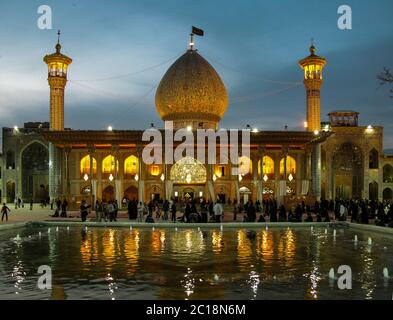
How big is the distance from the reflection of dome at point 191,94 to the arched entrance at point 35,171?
21.1m

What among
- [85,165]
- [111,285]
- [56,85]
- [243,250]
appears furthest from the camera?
[56,85]

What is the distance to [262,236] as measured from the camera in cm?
1886

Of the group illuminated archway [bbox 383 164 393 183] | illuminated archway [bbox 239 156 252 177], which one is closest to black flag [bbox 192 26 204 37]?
illuminated archway [bbox 239 156 252 177]

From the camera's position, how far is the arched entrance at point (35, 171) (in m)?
57.0

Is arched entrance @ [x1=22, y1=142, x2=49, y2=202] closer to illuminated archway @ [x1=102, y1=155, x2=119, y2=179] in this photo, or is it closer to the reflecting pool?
illuminated archway @ [x1=102, y1=155, x2=119, y2=179]

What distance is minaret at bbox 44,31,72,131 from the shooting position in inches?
1668

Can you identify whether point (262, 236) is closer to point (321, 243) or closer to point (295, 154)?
point (321, 243)

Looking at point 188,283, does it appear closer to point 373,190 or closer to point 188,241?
point 188,241

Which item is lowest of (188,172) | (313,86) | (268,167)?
(188,172)

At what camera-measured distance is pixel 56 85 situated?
140 feet

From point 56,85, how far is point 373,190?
3463 cm

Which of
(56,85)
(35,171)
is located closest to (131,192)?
(56,85)

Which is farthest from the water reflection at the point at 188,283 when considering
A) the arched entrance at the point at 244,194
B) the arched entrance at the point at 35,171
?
the arched entrance at the point at 35,171

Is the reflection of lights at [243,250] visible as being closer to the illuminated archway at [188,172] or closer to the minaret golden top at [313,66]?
the illuminated archway at [188,172]
